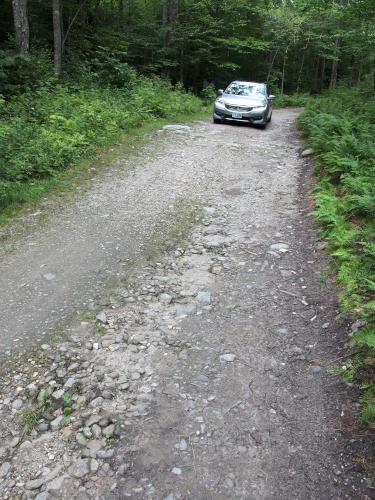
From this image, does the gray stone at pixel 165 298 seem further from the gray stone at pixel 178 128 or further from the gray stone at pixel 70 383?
the gray stone at pixel 178 128

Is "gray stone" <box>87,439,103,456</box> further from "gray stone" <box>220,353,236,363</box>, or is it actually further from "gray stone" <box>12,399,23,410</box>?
"gray stone" <box>220,353,236,363</box>

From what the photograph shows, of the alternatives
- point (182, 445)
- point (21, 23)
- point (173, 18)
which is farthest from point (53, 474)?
point (173, 18)

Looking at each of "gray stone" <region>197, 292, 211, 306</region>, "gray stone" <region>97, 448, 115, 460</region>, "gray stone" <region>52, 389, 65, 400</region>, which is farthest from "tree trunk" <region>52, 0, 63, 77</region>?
"gray stone" <region>97, 448, 115, 460</region>

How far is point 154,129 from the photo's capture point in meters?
13.4

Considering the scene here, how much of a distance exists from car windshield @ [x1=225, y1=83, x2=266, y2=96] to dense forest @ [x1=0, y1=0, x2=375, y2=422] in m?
1.94

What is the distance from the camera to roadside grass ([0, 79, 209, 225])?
7988 millimetres

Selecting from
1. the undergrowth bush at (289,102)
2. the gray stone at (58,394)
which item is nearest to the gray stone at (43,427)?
the gray stone at (58,394)

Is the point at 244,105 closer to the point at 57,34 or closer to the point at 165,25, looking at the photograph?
the point at 57,34

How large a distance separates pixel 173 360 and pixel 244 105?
12361 millimetres

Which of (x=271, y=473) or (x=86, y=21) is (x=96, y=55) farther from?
(x=271, y=473)

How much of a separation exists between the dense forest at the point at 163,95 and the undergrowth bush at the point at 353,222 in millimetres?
16

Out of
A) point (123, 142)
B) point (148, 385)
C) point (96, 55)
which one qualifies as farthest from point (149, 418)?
point (96, 55)

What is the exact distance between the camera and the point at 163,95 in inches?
696

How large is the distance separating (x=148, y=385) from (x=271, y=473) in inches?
49.7
